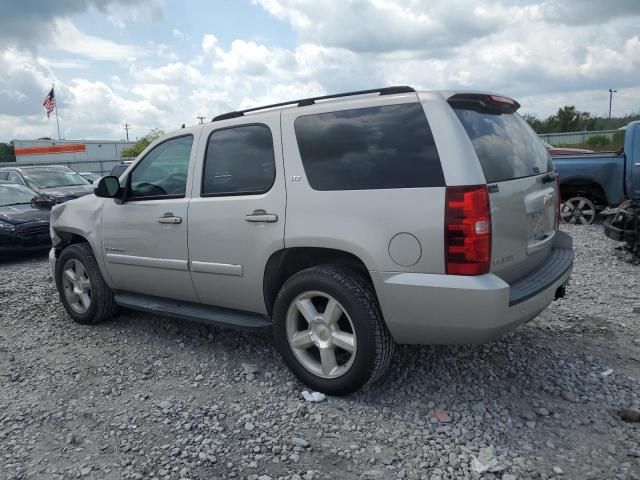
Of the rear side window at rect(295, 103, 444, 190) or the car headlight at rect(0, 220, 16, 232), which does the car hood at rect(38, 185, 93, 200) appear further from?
the rear side window at rect(295, 103, 444, 190)

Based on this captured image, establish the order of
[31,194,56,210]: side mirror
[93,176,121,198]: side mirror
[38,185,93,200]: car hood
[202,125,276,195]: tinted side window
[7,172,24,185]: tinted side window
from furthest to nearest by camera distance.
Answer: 1. [7,172,24,185]: tinted side window
2. [38,185,93,200]: car hood
3. [31,194,56,210]: side mirror
4. [93,176,121,198]: side mirror
5. [202,125,276,195]: tinted side window

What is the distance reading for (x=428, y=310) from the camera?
2912 millimetres

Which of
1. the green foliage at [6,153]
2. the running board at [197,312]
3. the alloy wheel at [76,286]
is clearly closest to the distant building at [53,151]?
the green foliage at [6,153]

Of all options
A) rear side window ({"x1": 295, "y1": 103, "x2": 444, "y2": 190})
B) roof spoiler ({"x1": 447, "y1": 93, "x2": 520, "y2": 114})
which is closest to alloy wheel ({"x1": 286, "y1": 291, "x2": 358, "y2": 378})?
rear side window ({"x1": 295, "y1": 103, "x2": 444, "y2": 190})

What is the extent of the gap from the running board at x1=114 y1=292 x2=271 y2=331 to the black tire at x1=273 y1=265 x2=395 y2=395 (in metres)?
0.44

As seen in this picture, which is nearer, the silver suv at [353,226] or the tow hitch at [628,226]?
the silver suv at [353,226]

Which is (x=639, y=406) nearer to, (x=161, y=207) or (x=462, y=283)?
(x=462, y=283)

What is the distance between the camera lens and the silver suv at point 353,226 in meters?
2.86

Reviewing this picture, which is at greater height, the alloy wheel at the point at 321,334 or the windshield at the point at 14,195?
the windshield at the point at 14,195

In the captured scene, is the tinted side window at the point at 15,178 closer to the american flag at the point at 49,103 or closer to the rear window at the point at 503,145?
the rear window at the point at 503,145

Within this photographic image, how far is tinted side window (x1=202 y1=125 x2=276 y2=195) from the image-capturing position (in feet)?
11.9

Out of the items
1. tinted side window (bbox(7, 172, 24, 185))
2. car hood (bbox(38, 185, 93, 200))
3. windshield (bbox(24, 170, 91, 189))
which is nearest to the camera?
car hood (bbox(38, 185, 93, 200))

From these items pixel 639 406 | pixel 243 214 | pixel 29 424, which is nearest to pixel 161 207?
pixel 243 214

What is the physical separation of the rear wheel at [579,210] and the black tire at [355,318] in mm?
7466
